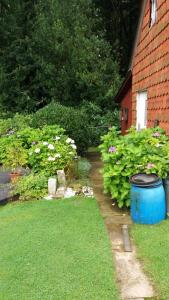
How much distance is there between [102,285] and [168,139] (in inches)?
136

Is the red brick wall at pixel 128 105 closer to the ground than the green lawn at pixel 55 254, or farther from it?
farther from it

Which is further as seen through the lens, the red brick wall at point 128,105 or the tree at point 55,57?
the tree at point 55,57

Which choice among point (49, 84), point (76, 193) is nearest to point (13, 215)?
point (76, 193)

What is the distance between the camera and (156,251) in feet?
14.5

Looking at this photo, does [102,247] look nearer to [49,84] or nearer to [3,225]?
[3,225]

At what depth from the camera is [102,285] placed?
368 cm

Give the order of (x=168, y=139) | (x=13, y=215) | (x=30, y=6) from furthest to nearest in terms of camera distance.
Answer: (x=30, y=6) → (x=168, y=139) → (x=13, y=215)

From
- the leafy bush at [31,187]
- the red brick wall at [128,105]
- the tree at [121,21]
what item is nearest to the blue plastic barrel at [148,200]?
the leafy bush at [31,187]

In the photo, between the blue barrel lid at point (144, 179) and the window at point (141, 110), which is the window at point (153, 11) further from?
the blue barrel lid at point (144, 179)

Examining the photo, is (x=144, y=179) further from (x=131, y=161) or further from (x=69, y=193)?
(x=69, y=193)

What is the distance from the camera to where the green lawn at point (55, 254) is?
3.61 m

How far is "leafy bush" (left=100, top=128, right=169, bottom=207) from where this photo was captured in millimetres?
5719

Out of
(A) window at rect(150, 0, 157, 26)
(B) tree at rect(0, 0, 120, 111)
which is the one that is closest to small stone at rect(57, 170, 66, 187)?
(A) window at rect(150, 0, 157, 26)

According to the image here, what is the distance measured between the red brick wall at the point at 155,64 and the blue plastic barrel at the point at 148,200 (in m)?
1.71
